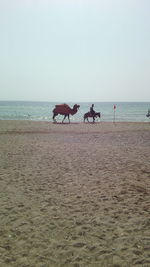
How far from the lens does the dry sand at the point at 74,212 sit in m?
4.29

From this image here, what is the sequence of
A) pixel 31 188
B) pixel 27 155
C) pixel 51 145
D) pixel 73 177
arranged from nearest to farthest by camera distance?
pixel 31 188, pixel 73 177, pixel 27 155, pixel 51 145

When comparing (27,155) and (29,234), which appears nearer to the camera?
(29,234)

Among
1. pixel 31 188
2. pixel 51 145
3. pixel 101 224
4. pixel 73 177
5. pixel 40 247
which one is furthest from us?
pixel 51 145

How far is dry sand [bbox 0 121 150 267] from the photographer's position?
4.29 m

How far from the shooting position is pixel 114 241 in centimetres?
469

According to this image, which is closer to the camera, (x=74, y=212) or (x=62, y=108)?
(x=74, y=212)

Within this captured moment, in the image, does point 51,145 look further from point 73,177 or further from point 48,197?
point 48,197

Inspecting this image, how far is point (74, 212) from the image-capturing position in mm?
5973

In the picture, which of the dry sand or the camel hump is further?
the camel hump

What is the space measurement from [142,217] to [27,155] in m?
7.54

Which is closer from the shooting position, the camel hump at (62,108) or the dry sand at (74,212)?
the dry sand at (74,212)

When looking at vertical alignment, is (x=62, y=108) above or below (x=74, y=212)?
above

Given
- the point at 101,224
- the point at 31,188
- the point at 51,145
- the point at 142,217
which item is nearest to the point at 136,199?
the point at 142,217

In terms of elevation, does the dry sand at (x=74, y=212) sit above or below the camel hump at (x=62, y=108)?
below
